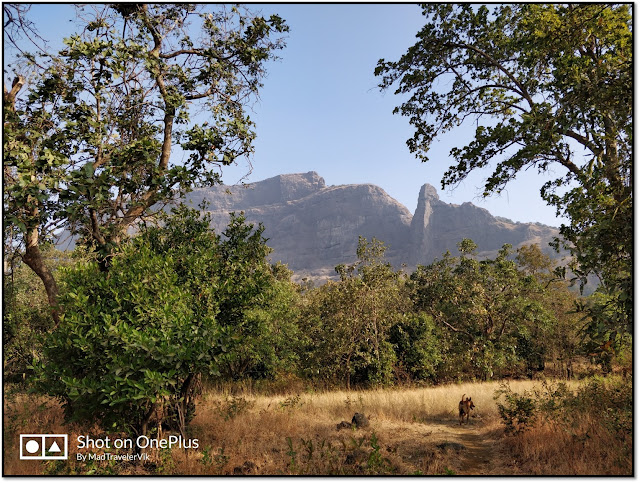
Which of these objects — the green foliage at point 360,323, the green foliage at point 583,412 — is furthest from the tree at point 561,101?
the green foliage at point 360,323

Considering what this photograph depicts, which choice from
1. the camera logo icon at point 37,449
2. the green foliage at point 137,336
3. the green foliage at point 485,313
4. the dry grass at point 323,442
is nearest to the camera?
the green foliage at point 137,336

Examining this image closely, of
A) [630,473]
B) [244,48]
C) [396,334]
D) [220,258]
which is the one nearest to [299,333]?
[396,334]

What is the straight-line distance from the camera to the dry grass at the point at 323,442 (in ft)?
22.3

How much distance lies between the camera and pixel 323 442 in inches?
270

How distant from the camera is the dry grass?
22.3 ft

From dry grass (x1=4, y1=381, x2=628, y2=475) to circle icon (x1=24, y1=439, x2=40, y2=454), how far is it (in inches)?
9.0

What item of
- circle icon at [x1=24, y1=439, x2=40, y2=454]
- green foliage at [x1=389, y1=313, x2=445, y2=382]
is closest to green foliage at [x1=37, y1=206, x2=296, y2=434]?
Answer: circle icon at [x1=24, y1=439, x2=40, y2=454]

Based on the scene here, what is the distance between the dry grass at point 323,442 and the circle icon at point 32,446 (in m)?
0.23

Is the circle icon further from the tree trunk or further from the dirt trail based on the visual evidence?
the dirt trail

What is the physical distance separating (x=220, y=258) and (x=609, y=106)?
8.06m

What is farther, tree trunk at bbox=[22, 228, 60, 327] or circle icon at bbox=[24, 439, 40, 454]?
tree trunk at bbox=[22, 228, 60, 327]

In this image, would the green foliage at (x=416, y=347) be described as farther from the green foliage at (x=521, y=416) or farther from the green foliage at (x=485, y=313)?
the green foliage at (x=521, y=416)

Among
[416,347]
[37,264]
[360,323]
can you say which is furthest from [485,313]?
[37,264]

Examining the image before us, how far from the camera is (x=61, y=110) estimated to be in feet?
25.9
